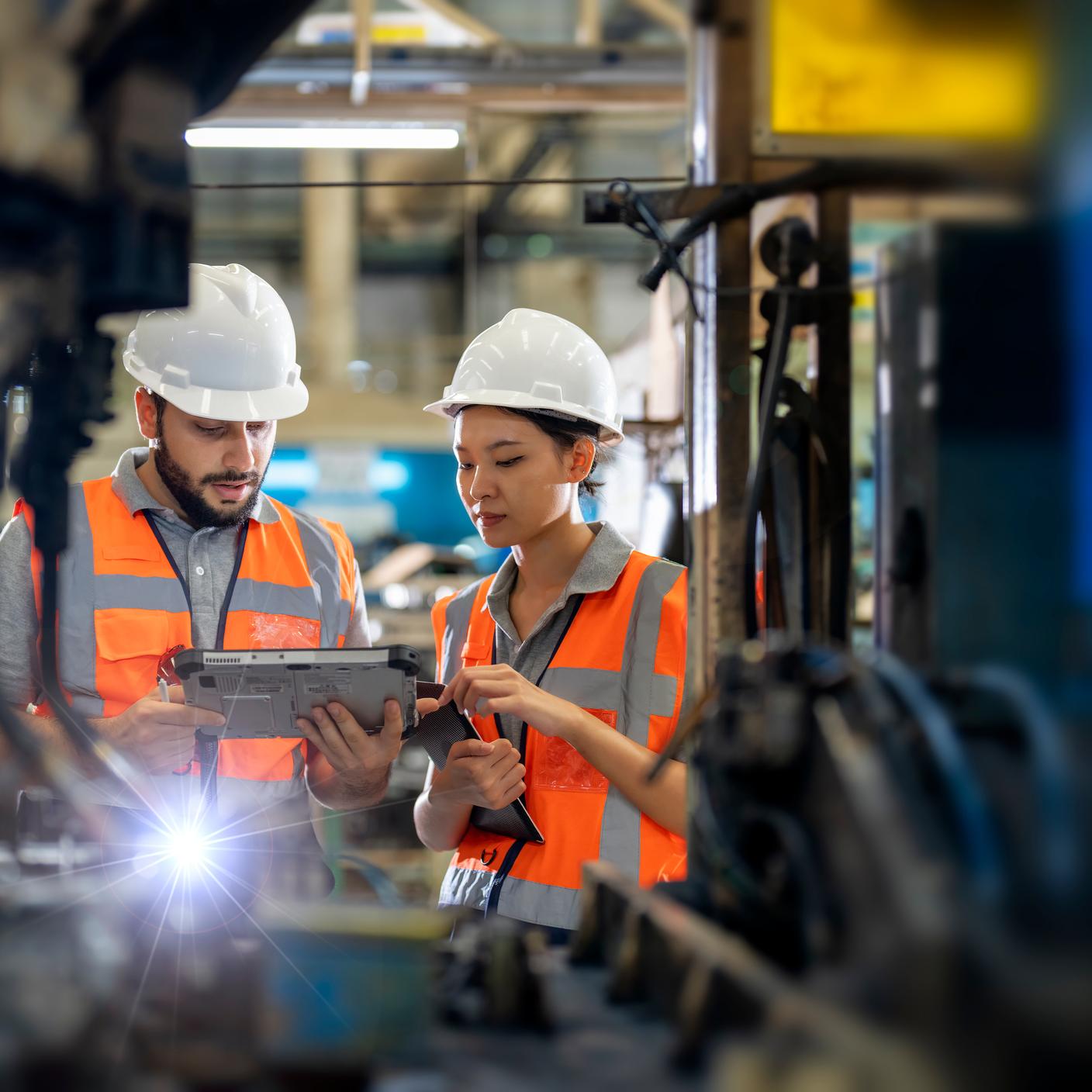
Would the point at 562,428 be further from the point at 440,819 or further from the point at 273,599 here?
the point at 440,819

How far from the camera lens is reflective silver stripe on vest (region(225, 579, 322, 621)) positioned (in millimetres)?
2953

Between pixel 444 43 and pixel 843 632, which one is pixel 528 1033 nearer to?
pixel 843 632

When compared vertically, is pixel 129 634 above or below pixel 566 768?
above

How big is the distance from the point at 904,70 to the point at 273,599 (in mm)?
1918

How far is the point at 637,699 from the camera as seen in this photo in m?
2.63

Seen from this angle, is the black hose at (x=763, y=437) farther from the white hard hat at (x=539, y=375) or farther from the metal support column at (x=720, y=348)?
the white hard hat at (x=539, y=375)

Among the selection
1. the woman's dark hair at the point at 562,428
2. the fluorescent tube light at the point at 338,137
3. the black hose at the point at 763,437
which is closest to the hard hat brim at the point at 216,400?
the woman's dark hair at the point at 562,428

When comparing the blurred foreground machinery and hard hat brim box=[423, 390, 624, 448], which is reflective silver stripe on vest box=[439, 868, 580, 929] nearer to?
the blurred foreground machinery

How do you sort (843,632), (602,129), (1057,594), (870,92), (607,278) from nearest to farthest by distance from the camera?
(1057,594)
(870,92)
(843,632)
(602,129)
(607,278)

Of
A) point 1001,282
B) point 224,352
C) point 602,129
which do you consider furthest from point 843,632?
point 602,129

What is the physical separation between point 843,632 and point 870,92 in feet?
2.91

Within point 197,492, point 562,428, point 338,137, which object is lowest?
point 197,492

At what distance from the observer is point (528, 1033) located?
131 centimetres

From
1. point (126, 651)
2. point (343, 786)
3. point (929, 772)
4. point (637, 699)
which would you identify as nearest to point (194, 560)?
point (126, 651)
